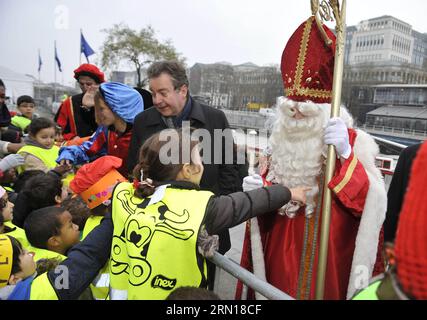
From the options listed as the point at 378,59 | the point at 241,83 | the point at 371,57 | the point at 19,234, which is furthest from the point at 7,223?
the point at 371,57

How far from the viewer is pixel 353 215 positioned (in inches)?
85.0

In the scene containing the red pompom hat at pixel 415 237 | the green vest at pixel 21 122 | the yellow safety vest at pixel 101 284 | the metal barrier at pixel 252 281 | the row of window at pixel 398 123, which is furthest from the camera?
the row of window at pixel 398 123

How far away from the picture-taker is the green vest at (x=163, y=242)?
145 cm

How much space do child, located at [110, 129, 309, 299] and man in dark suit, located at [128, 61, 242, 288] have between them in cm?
87

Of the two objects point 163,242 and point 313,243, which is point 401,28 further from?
point 163,242

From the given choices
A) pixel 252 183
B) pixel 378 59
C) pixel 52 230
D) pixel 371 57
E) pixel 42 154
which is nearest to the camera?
pixel 252 183

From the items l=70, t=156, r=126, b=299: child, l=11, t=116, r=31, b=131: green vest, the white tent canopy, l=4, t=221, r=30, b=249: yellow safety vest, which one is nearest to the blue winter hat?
l=70, t=156, r=126, b=299: child

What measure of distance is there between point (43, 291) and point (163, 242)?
590 mm

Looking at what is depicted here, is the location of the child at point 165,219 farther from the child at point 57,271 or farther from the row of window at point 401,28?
the row of window at point 401,28

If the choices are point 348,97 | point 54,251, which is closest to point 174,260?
point 54,251

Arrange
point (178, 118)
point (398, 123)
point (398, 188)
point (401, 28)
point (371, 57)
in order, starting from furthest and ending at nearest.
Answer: point (401, 28)
point (371, 57)
point (398, 123)
point (178, 118)
point (398, 188)

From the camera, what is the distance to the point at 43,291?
5.17ft

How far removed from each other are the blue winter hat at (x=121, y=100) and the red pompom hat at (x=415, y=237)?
2403 mm

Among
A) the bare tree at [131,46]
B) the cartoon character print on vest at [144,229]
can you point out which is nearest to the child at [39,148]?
the cartoon character print on vest at [144,229]
